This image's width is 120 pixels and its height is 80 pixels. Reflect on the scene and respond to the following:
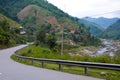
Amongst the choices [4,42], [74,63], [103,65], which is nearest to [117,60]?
[74,63]

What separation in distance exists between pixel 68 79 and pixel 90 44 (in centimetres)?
18324

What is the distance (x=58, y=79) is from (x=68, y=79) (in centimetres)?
45

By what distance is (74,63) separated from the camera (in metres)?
19.1

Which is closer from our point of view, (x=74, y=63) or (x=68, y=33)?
(x=74, y=63)

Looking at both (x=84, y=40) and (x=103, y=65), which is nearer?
(x=103, y=65)

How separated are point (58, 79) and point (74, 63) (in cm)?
503

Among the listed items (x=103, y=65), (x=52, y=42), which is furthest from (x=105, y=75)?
(x=52, y=42)

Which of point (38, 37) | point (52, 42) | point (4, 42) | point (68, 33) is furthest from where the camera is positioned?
point (68, 33)

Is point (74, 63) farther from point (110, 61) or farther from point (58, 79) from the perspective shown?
point (58, 79)

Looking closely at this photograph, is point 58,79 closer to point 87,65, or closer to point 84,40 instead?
point 87,65

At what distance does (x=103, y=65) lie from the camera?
15984mm

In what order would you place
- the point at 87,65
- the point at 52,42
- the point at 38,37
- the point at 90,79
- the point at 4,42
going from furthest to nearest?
the point at 38,37 → the point at 52,42 → the point at 4,42 → the point at 87,65 → the point at 90,79

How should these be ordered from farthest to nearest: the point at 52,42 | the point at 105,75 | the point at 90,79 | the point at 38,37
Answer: the point at 38,37 → the point at 52,42 → the point at 105,75 → the point at 90,79

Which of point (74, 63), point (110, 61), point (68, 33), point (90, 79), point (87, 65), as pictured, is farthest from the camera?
point (68, 33)
